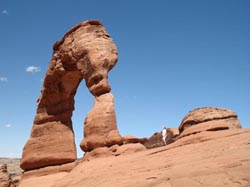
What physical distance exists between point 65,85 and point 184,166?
37.7ft

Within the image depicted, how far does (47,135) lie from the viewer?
51.9ft

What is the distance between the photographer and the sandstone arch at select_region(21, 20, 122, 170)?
12.1 metres

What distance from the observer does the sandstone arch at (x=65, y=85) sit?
1209 centimetres

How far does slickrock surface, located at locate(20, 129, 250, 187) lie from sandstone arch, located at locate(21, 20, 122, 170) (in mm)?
4196

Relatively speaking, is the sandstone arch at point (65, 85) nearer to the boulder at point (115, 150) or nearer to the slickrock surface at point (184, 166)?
the boulder at point (115, 150)

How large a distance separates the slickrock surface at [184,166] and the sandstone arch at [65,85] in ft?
13.8

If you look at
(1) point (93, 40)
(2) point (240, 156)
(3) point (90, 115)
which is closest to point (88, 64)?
(1) point (93, 40)

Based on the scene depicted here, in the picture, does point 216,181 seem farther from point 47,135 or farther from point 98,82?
point 47,135

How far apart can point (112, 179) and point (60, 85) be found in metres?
10.3

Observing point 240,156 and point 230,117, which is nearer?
point 240,156

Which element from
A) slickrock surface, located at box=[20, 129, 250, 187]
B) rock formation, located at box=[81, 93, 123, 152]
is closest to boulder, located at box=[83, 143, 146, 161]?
rock formation, located at box=[81, 93, 123, 152]

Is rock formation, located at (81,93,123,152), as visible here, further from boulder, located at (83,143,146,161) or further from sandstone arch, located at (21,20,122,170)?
sandstone arch, located at (21,20,122,170)

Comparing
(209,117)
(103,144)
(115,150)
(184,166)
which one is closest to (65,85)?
(103,144)

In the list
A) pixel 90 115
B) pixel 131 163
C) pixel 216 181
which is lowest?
pixel 216 181
